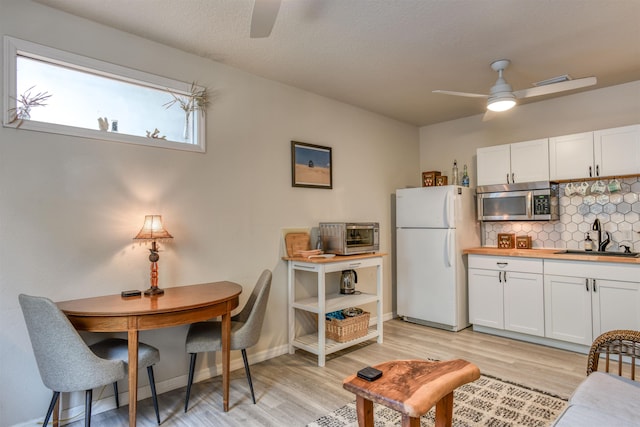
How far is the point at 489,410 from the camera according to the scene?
2.44 metres

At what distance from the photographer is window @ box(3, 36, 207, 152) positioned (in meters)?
2.28

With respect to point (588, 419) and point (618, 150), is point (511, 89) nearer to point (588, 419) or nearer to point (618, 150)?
point (618, 150)

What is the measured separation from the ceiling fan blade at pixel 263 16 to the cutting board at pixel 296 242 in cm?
205

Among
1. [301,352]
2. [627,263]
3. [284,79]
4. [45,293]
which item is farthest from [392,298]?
[45,293]

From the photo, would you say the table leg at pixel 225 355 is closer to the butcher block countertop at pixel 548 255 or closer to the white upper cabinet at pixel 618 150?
the butcher block countertop at pixel 548 255

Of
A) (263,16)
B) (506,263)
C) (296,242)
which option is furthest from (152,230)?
(506,263)

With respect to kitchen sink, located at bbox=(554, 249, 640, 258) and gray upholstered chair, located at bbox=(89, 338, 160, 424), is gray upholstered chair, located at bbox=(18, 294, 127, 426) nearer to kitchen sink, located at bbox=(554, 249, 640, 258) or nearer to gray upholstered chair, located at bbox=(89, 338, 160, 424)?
gray upholstered chair, located at bbox=(89, 338, 160, 424)

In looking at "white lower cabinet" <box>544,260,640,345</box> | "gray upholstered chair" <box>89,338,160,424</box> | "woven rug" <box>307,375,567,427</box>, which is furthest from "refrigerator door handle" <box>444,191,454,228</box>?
"gray upholstered chair" <box>89,338,160,424</box>

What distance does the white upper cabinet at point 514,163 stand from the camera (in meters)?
3.96

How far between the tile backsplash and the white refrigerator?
0.68 meters

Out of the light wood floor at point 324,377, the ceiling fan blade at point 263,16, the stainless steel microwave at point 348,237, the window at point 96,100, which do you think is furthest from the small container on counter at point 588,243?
the window at point 96,100

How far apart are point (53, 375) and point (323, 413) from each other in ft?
5.23

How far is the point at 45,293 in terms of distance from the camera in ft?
7.58

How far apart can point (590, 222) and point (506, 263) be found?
3.23 feet
